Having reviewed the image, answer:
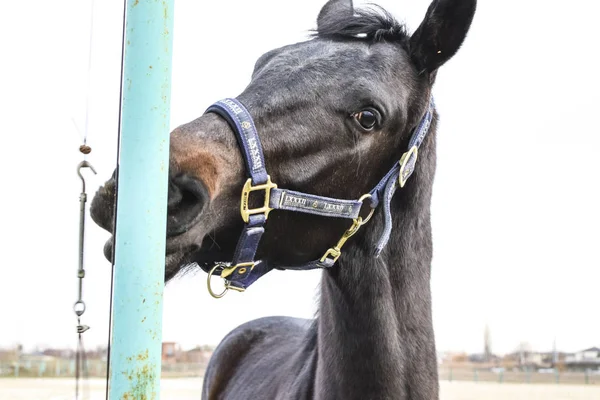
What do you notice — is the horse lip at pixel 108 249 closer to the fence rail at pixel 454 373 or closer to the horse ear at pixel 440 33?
the horse ear at pixel 440 33

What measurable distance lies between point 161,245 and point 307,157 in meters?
1.29

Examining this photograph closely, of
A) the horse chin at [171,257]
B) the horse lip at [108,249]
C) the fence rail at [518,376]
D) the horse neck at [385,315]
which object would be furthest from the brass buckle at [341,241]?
the fence rail at [518,376]

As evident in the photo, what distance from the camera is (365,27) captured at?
3.34 metres

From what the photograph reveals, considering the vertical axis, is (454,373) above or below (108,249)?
below

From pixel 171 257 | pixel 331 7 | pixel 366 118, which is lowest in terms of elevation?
pixel 171 257

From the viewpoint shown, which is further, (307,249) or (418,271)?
(418,271)

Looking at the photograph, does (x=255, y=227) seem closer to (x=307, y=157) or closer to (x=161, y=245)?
(x=307, y=157)

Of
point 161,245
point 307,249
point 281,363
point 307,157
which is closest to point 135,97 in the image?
point 161,245

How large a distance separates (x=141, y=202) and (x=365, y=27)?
2.07 metres

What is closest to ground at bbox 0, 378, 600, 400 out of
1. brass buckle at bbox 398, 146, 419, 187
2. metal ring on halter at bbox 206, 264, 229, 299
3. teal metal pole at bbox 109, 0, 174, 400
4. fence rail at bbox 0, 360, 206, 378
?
fence rail at bbox 0, 360, 206, 378

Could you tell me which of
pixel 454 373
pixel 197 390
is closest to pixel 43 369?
pixel 197 390

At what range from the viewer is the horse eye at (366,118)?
2.95m

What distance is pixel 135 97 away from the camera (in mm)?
1649

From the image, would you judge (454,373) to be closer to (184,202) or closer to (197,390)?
(197,390)
